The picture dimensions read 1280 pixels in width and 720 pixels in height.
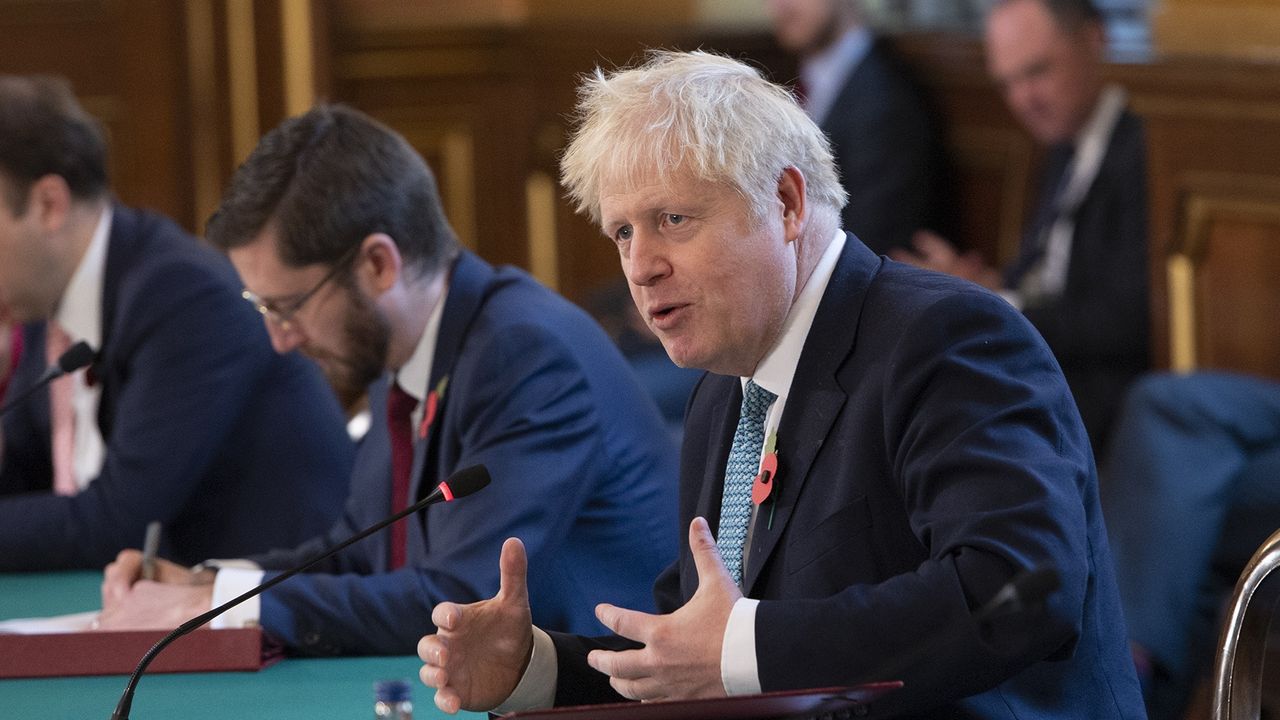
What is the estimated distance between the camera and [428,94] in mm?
6633

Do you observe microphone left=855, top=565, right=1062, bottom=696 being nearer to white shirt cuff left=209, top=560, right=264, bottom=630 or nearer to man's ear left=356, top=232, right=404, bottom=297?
white shirt cuff left=209, top=560, right=264, bottom=630

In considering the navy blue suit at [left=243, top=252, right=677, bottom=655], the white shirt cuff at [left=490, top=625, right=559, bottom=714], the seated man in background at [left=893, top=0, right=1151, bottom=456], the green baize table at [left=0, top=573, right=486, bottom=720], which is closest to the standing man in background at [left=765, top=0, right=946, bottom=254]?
the seated man in background at [left=893, top=0, right=1151, bottom=456]

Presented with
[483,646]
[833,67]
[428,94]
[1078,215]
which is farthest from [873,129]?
[483,646]

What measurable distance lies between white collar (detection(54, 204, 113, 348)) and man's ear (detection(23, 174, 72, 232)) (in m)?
0.07

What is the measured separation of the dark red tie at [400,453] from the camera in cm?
279

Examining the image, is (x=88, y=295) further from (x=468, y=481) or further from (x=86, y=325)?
(x=468, y=481)

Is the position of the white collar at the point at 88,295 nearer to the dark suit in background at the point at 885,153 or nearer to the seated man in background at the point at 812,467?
the seated man in background at the point at 812,467

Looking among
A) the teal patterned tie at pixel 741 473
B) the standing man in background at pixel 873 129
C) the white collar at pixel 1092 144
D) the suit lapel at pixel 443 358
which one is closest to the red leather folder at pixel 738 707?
the teal patterned tie at pixel 741 473

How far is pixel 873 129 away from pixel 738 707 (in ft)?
14.3

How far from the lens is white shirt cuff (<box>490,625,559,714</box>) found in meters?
2.01

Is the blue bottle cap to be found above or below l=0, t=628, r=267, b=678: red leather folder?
above

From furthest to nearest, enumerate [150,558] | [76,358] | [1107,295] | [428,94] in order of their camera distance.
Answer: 1. [428,94]
2. [1107,295]
3. [76,358]
4. [150,558]

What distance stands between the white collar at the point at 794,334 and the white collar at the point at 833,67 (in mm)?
3880

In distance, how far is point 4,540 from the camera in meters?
3.13
